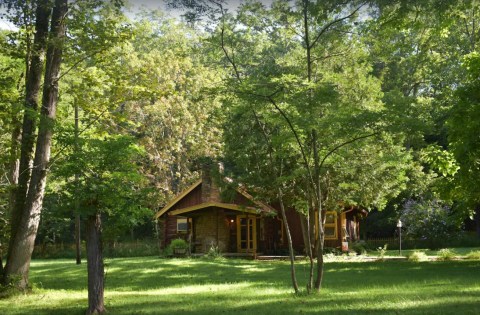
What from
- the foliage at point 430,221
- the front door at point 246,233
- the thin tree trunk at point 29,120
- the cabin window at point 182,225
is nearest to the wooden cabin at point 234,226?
the front door at point 246,233

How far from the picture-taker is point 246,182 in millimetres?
22094

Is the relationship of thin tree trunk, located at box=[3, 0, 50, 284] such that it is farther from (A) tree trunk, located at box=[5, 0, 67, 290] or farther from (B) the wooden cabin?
(B) the wooden cabin

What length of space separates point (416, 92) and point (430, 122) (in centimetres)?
3269

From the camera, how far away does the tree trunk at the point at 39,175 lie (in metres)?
Answer: 13.5

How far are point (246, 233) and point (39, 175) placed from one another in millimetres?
17261

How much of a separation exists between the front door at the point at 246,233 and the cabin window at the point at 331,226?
13.3ft

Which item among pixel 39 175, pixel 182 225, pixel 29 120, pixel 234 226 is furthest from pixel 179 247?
pixel 29 120

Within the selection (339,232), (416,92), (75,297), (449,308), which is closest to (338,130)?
(449,308)

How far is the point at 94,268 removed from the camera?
10.3m

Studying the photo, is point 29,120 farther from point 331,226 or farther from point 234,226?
point 331,226

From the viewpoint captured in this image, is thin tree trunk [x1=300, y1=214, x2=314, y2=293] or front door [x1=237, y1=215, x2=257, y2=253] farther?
front door [x1=237, y1=215, x2=257, y2=253]

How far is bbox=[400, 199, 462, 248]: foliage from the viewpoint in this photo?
31.8m

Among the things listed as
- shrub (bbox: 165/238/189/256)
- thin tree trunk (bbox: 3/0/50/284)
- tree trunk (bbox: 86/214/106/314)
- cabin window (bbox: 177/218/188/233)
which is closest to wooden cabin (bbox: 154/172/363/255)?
cabin window (bbox: 177/218/188/233)

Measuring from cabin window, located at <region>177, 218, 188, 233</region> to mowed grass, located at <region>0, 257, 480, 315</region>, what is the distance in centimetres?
1082
